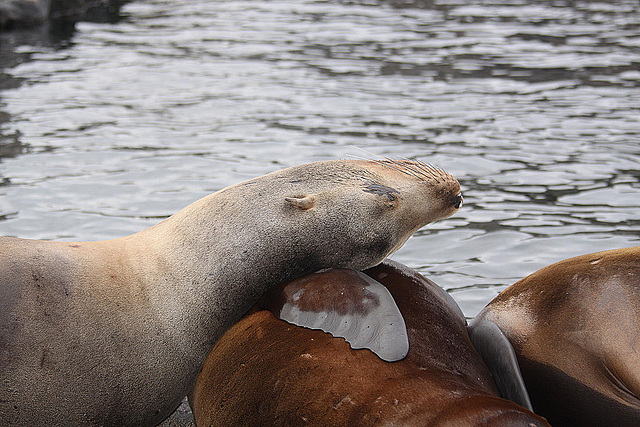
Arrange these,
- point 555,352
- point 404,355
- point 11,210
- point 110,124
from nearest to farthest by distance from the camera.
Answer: point 404,355, point 555,352, point 11,210, point 110,124

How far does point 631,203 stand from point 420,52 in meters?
6.51

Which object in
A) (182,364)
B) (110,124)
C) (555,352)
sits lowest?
(110,124)

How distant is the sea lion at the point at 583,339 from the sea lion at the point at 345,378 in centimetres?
20

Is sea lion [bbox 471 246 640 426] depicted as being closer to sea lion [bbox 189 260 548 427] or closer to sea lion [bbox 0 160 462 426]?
sea lion [bbox 189 260 548 427]

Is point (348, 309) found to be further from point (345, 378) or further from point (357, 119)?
point (357, 119)

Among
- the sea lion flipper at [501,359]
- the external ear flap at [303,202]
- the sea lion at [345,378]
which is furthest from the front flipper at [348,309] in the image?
the sea lion flipper at [501,359]

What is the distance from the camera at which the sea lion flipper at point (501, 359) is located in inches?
116

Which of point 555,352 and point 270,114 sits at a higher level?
point 555,352

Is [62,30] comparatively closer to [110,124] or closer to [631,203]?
[110,124]

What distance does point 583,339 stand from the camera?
289cm

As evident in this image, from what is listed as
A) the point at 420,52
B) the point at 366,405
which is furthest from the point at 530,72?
the point at 366,405

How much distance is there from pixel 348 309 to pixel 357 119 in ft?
21.1

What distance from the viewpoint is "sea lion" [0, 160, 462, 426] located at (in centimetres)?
291

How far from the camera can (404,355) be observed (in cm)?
272
